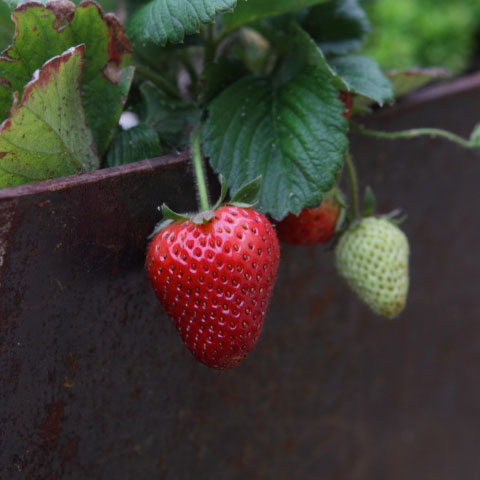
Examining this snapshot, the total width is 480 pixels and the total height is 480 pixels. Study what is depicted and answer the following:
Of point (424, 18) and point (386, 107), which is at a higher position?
point (386, 107)

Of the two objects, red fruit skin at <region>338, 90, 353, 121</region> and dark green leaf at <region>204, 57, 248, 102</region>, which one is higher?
dark green leaf at <region>204, 57, 248, 102</region>

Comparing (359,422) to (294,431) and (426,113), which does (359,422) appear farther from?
(426,113)

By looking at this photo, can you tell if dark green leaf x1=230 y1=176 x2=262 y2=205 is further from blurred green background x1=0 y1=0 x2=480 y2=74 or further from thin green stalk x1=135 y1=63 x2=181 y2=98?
blurred green background x1=0 y1=0 x2=480 y2=74

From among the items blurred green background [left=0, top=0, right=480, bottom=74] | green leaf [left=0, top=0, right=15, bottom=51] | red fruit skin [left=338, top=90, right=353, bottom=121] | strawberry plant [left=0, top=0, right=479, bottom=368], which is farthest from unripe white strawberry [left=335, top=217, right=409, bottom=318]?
blurred green background [left=0, top=0, right=480, bottom=74]

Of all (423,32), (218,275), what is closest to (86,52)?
(218,275)

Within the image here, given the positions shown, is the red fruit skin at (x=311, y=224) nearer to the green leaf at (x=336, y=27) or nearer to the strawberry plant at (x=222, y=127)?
the strawberry plant at (x=222, y=127)

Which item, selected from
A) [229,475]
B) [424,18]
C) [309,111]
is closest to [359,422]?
[229,475]
